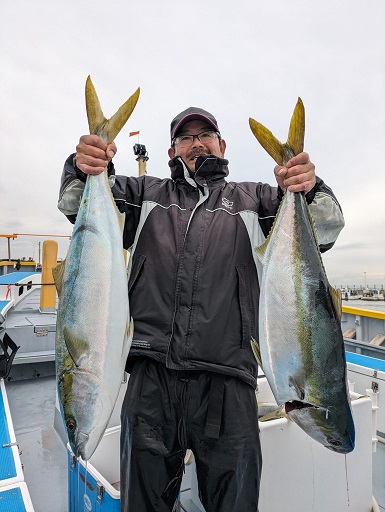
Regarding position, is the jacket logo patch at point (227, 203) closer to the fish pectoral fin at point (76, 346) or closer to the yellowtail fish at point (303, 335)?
the yellowtail fish at point (303, 335)

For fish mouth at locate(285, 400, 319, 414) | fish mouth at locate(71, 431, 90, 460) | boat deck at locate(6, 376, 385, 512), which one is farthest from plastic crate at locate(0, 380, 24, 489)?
fish mouth at locate(285, 400, 319, 414)

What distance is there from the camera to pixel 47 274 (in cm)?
688

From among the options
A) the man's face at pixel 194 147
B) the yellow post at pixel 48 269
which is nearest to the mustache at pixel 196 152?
the man's face at pixel 194 147

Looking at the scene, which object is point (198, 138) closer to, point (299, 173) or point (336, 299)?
point (299, 173)

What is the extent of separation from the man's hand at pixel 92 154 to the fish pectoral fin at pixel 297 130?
33.1 inches

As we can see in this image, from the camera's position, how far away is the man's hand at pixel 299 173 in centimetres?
166

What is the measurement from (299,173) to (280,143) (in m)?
0.19

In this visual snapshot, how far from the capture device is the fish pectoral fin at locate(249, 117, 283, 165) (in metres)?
1.74

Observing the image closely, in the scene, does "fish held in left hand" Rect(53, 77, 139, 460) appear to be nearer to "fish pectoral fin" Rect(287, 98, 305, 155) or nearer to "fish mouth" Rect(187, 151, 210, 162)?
"fish mouth" Rect(187, 151, 210, 162)

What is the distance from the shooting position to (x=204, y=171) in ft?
6.63

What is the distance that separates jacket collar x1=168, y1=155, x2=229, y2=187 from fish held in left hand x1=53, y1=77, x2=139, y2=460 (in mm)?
471

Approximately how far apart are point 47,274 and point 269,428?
228 inches

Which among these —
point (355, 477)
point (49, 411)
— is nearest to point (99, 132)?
point (355, 477)

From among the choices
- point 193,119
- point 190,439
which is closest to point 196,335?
point 190,439
